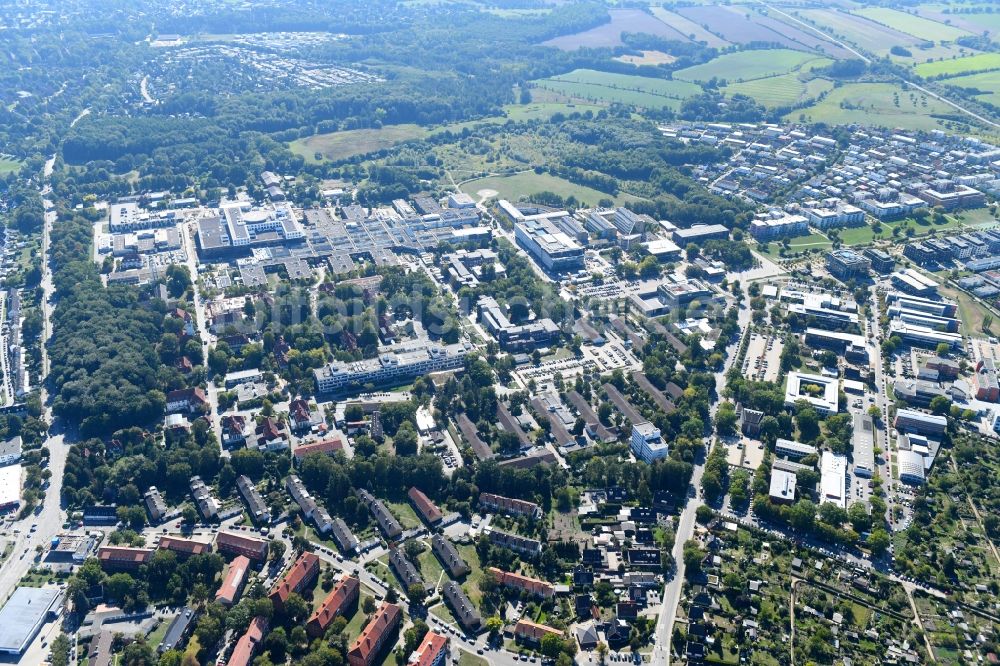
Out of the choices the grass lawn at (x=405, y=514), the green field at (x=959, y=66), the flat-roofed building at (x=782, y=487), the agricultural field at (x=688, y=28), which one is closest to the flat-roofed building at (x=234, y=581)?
the grass lawn at (x=405, y=514)

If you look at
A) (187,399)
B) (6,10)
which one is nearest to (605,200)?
(187,399)

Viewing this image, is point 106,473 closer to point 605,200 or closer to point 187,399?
point 187,399

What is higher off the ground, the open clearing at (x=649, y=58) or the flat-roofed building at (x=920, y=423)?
the open clearing at (x=649, y=58)

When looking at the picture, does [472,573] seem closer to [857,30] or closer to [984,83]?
[984,83]

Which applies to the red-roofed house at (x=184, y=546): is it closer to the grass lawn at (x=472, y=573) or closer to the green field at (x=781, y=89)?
the grass lawn at (x=472, y=573)

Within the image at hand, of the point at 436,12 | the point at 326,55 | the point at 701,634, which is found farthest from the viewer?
the point at 436,12
